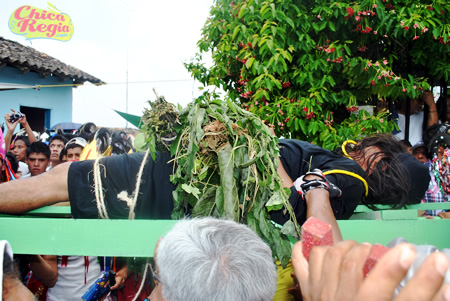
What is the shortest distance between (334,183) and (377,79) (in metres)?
2.08

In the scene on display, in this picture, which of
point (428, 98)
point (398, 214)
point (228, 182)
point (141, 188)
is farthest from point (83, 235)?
point (428, 98)

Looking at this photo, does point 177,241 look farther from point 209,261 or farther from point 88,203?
point 88,203

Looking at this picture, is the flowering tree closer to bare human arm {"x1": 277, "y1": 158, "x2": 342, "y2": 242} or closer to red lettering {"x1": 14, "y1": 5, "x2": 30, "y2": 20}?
bare human arm {"x1": 277, "y1": 158, "x2": 342, "y2": 242}

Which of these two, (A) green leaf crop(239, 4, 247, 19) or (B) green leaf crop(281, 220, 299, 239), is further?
(A) green leaf crop(239, 4, 247, 19)

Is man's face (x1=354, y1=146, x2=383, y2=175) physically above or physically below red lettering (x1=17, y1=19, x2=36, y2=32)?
below

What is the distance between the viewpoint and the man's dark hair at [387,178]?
2208mm

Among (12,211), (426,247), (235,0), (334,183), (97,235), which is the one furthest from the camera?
(235,0)

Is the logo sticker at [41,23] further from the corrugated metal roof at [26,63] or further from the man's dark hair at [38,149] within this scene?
the man's dark hair at [38,149]

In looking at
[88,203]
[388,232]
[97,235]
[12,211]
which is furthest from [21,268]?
[388,232]

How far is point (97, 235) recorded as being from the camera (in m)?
1.40

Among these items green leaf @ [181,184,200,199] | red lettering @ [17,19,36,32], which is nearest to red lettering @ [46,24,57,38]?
red lettering @ [17,19,36,32]

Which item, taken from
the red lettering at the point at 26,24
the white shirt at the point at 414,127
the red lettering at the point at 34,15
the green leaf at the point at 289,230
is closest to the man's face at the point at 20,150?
the green leaf at the point at 289,230

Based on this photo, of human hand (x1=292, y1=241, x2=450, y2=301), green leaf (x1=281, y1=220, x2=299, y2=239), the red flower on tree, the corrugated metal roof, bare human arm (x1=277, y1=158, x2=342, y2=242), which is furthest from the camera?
the corrugated metal roof

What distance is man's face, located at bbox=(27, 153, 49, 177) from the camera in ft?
14.5
